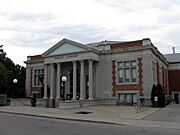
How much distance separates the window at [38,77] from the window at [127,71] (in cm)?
1618

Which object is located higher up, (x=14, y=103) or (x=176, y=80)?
(x=176, y=80)

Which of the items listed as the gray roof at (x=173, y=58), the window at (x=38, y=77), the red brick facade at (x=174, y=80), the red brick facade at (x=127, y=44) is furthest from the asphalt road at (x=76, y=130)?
the gray roof at (x=173, y=58)

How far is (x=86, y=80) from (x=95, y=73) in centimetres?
225

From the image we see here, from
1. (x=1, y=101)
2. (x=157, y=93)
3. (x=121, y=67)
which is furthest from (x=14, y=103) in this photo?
(x=157, y=93)

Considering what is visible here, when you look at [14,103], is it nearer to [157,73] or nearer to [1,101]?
[1,101]

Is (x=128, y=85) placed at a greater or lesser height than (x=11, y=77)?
lesser

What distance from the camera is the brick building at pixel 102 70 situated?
35031 mm

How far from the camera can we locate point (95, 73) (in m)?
38.9

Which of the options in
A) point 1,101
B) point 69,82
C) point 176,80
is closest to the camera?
point 1,101

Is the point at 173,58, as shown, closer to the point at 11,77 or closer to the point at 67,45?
the point at 67,45

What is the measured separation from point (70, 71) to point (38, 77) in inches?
342

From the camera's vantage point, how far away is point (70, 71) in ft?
137

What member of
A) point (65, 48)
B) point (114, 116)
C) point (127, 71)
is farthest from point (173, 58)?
point (114, 116)

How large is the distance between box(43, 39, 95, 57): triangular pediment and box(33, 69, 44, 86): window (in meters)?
6.62
